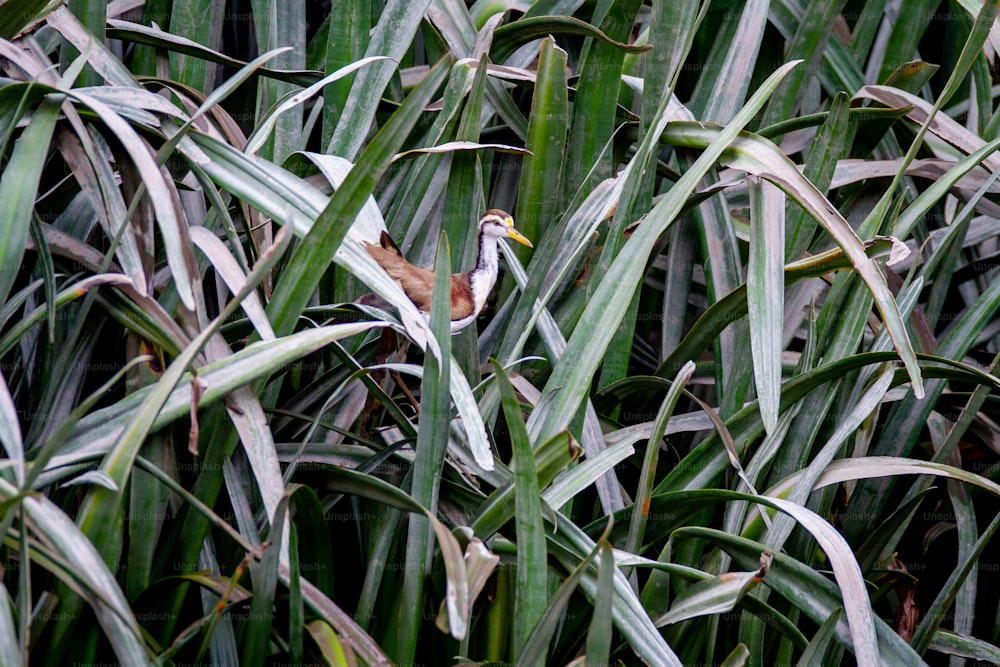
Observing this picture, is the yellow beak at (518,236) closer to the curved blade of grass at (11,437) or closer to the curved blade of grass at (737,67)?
the curved blade of grass at (737,67)

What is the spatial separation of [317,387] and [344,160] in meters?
0.38

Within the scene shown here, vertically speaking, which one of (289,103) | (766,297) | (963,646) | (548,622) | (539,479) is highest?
(289,103)

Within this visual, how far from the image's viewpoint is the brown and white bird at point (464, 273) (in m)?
1.80

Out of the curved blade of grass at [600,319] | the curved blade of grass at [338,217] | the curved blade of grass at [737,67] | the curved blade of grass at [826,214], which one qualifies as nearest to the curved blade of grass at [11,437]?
the curved blade of grass at [338,217]

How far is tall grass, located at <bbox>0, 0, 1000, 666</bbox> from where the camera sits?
1.27 meters

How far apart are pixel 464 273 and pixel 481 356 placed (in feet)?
0.60

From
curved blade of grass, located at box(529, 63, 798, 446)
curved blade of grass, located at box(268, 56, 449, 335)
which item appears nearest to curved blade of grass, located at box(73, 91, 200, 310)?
curved blade of grass, located at box(268, 56, 449, 335)

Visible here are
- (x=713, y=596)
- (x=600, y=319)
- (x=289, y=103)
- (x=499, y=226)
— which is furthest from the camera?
(x=499, y=226)

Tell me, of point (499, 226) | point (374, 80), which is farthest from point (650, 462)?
point (374, 80)

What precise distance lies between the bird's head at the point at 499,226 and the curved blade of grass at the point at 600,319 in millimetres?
420

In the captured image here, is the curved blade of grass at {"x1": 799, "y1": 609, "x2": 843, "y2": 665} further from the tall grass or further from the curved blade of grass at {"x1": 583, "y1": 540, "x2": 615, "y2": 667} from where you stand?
the curved blade of grass at {"x1": 583, "y1": 540, "x2": 615, "y2": 667}

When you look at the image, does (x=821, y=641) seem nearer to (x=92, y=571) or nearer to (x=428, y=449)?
(x=428, y=449)

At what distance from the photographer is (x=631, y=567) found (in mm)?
1498

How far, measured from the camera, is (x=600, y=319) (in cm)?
146
